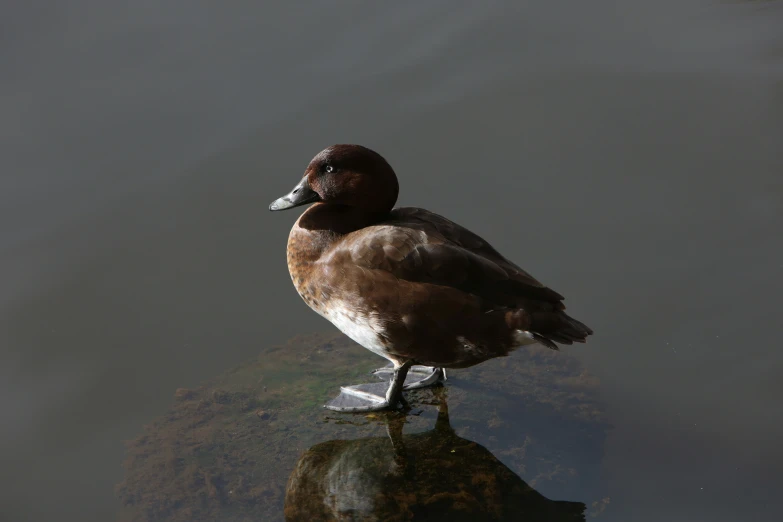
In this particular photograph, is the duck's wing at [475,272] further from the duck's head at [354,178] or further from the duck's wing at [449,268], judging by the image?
the duck's head at [354,178]

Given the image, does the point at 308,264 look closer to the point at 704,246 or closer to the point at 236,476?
the point at 236,476

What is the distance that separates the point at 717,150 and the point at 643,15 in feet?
6.21

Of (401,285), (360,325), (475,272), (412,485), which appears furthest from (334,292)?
(412,485)

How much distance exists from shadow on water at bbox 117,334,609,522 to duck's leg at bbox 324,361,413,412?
0.17ft

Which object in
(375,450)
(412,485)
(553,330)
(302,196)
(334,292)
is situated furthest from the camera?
(302,196)

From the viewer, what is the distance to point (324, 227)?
4652 millimetres

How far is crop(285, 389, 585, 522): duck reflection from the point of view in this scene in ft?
12.6

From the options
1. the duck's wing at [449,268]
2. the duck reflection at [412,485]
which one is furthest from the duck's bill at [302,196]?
the duck reflection at [412,485]

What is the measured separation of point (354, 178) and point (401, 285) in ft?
2.35

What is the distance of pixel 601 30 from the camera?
7.52 meters

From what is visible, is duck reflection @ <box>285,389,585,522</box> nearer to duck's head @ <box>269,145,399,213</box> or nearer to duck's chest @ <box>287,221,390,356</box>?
duck's chest @ <box>287,221,390,356</box>

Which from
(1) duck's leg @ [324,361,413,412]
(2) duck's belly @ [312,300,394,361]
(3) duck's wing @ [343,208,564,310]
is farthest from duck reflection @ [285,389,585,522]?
(3) duck's wing @ [343,208,564,310]

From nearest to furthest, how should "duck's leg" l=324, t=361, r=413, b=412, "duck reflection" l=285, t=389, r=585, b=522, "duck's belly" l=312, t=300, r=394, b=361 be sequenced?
"duck reflection" l=285, t=389, r=585, b=522 → "duck's belly" l=312, t=300, r=394, b=361 → "duck's leg" l=324, t=361, r=413, b=412

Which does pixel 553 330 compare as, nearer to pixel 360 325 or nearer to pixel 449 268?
pixel 449 268
